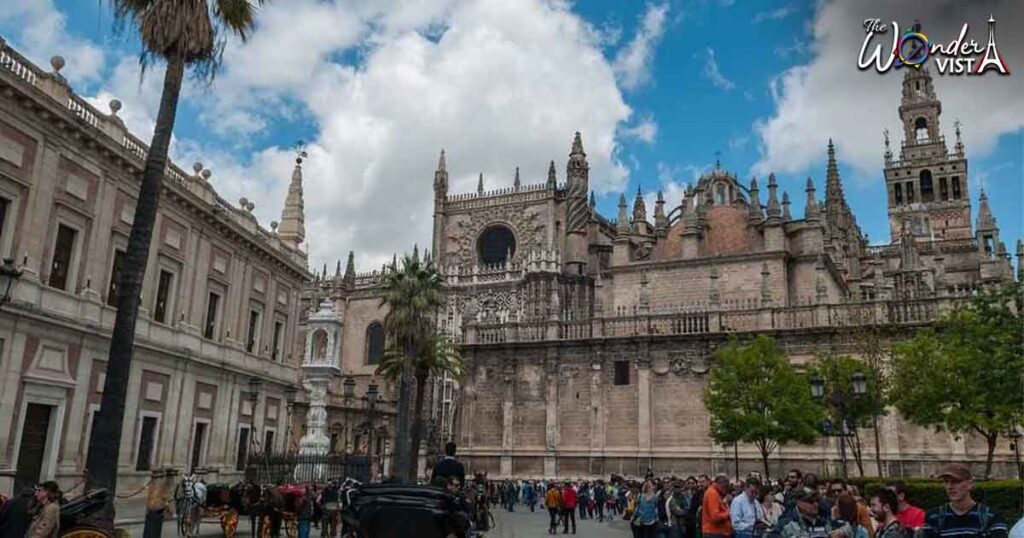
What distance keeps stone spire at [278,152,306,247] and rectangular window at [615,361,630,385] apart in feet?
50.7

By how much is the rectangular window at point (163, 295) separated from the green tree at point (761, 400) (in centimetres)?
1821

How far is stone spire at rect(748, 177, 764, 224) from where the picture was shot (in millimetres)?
36906

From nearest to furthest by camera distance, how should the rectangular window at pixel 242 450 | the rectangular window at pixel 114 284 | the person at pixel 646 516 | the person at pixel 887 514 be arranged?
the person at pixel 887 514
the person at pixel 646 516
the rectangular window at pixel 114 284
the rectangular window at pixel 242 450

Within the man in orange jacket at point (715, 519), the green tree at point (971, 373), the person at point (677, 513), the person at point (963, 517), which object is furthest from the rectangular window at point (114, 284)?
the green tree at point (971, 373)

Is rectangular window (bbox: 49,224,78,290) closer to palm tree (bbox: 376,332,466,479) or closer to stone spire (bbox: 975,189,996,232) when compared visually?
palm tree (bbox: 376,332,466,479)

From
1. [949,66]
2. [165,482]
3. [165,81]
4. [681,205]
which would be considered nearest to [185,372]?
[165,482]

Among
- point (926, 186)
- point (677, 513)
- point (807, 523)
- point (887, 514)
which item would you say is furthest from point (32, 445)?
point (926, 186)

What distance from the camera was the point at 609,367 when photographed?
Answer: 1298 inches

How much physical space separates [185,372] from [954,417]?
73.8 feet

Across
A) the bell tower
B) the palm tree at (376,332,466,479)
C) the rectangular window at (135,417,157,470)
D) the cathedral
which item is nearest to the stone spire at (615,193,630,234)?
the cathedral

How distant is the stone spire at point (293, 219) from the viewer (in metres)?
33.8

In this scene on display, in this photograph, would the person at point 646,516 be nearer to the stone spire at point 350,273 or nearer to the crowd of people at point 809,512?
the crowd of people at point 809,512

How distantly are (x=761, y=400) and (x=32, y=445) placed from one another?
20.8 m

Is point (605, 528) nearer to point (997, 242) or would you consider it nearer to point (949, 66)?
point (949, 66)
